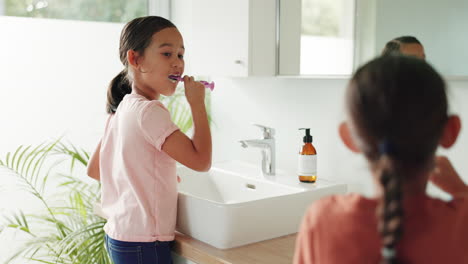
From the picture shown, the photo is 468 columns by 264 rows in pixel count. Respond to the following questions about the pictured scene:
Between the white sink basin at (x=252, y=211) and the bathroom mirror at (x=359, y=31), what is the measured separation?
1.33 ft

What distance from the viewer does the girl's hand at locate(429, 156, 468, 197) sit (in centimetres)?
103

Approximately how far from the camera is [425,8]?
1.56 metres

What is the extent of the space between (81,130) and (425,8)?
1.57 metres

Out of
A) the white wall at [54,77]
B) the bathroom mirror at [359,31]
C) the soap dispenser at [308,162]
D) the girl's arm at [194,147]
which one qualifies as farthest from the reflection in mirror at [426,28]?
the white wall at [54,77]

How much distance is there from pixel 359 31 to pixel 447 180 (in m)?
0.83

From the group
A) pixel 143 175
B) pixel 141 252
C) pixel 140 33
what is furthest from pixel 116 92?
pixel 141 252

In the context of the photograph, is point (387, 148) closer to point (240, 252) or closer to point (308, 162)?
point (240, 252)

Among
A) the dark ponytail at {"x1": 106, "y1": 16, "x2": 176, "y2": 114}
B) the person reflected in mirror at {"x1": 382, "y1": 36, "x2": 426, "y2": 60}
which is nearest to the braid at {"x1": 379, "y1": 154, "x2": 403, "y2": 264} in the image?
the person reflected in mirror at {"x1": 382, "y1": 36, "x2": 426, "y2": 60}

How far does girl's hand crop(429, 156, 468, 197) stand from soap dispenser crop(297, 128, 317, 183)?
33.1 inches

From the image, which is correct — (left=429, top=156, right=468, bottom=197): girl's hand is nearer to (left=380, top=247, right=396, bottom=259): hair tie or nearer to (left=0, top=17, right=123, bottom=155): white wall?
(left=380, top=247, right=396, bottom=259): hair tie

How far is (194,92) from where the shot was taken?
1.56 metres

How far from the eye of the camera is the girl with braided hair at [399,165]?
2.36ft

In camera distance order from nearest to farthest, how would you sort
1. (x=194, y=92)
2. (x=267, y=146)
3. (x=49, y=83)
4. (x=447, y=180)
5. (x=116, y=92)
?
(x=447, y=180), (x=194, y=92), (x=116, y=92), (x=267, y=146), (x=49, y=83)

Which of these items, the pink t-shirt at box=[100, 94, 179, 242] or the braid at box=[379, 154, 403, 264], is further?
the pink t-shirt at box=[100, 94, 179, 242]
